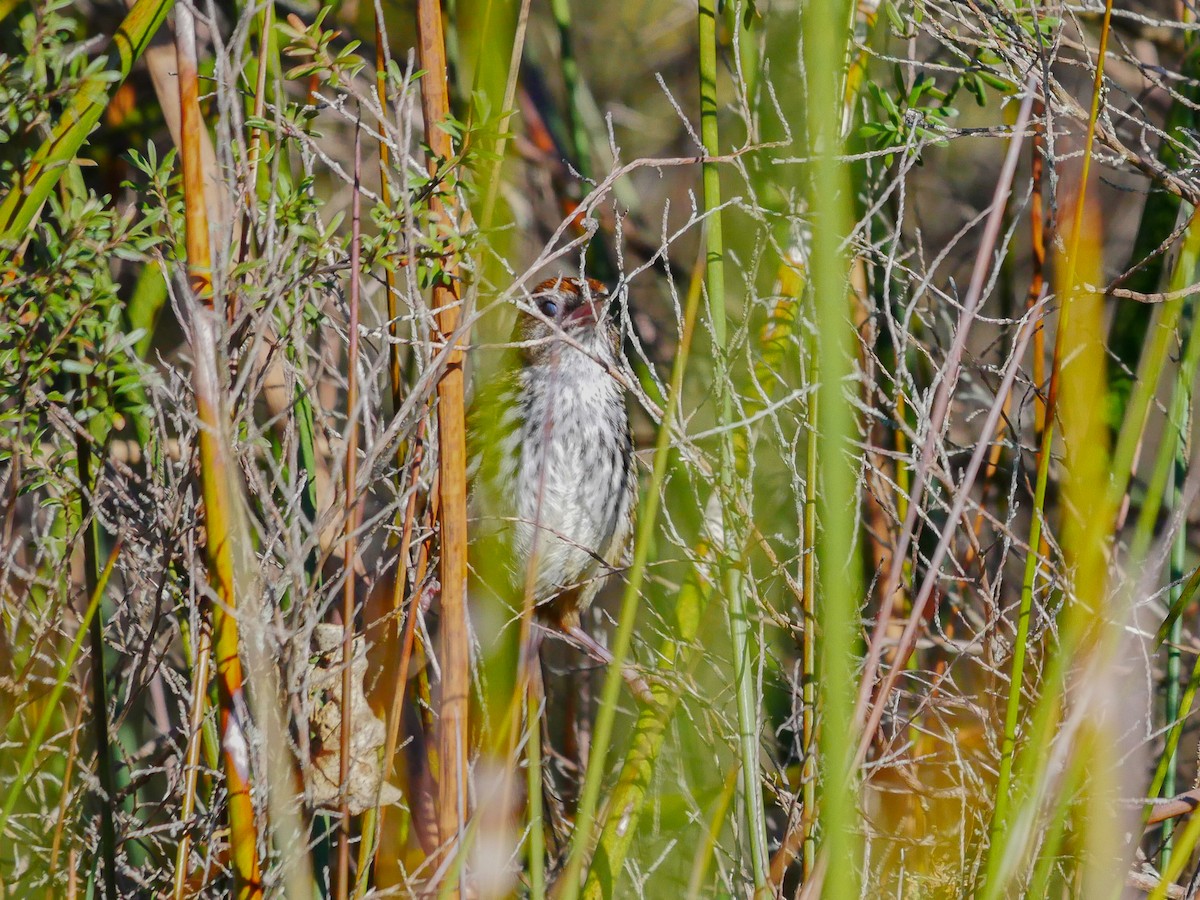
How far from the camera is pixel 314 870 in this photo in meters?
1.94

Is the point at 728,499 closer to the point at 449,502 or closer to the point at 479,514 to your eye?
the point at 449,502

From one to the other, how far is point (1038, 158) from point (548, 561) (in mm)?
1576

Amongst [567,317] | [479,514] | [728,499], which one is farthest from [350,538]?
[567,317]

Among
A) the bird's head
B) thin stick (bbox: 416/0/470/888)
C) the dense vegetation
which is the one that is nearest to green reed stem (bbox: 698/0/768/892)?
the dense vegetation

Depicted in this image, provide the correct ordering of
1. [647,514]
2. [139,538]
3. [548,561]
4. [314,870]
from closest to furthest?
[647,514] → [139,538] → [314,870] → [548,561]

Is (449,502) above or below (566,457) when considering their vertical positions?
above

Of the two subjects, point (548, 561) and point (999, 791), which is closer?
point (999, 791)

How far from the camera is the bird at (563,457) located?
2.76m

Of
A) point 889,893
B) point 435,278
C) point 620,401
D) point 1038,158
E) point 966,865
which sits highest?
point 1038,158

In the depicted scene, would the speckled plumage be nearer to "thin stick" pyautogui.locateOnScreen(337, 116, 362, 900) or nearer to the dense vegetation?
the dense vegetation

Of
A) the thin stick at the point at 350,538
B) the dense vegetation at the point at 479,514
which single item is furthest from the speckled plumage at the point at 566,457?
the thin stick at the point at 350,538

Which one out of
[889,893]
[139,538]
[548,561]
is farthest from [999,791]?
[548,561]

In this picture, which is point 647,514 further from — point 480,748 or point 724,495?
point 480,748

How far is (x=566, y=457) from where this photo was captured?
2867 mm
